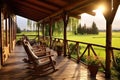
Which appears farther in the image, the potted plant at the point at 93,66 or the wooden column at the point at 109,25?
the potted plant at the point at 93,66

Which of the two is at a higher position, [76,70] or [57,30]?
[57,30]

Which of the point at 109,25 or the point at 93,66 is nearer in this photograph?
the point at 109,25

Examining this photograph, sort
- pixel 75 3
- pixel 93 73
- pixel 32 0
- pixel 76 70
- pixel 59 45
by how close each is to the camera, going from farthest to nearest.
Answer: pixel 59 45
pixel 32 0
pixel 75 3
pixel 76 70
pixel 93 73

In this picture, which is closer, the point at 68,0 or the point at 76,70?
the point at 76,70

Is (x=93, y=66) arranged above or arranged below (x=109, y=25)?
below

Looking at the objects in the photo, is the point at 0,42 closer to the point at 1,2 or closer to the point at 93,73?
the point at 1,2

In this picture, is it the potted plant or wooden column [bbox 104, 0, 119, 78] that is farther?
the potted plant

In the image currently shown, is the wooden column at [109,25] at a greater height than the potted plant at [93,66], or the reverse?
the wooden column at [109,25]

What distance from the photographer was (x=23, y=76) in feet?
18.5

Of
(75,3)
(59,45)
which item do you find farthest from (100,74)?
(59,45)

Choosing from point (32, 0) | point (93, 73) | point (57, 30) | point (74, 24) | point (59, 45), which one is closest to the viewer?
point (93, 73)

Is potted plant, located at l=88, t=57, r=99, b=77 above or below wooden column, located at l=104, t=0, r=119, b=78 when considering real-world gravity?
below

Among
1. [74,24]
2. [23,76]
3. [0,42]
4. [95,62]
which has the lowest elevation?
[23,76]

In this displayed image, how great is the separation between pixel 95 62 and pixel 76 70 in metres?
0.92
